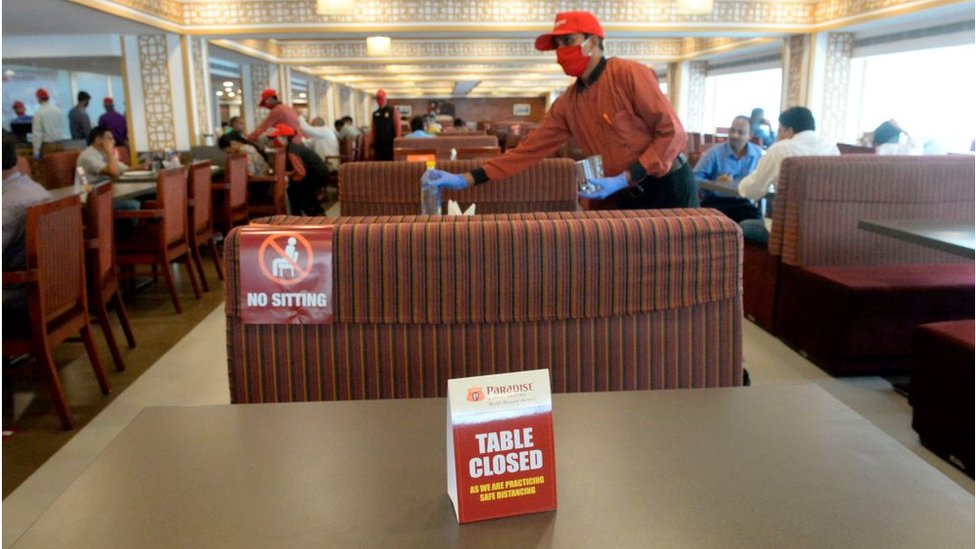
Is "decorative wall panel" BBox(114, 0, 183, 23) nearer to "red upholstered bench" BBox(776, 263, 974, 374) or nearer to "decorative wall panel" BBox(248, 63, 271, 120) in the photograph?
"decorative wall panel" BBox(248, 63, 271, 120)

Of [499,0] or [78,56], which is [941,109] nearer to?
[499,0]

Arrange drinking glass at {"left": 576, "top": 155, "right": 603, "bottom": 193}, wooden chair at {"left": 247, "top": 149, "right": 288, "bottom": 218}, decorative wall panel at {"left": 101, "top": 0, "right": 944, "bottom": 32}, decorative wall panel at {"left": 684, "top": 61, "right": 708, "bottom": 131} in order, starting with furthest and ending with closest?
decorative wall panel at {"left": 684, "top": 61, "right": 708, "bottom": 131} → decorative wall panel at {"left": 101, "top": 0, "right": 944, "bottom": 32} → wooden chair at {"left": 247, "top": 149, "right": 288, "bottom": 218} → drinking glass at {"left": 576, "top": 155, "right": 603, "bottom": 193}

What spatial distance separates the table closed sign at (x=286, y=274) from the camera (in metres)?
1.37

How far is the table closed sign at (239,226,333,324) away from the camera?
4.48 feet

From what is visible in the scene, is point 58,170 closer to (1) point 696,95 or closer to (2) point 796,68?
(2) point 796,68

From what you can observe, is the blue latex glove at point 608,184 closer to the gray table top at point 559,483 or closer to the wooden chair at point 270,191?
the gray table top at point 559,483

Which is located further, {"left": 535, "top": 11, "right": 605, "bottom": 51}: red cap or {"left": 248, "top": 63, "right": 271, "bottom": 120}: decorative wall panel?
{"left": 248, "top": 63, "right": 271, "bottom": 120}: decorative wall panel

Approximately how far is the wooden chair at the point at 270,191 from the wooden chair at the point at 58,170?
4.39 feet

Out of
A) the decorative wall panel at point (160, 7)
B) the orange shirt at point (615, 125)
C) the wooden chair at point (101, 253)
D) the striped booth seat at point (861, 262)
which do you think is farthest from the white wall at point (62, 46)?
the striped booth seat at point (861, 262)

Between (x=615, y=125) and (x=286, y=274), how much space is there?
171cm

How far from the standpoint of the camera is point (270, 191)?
6.79m

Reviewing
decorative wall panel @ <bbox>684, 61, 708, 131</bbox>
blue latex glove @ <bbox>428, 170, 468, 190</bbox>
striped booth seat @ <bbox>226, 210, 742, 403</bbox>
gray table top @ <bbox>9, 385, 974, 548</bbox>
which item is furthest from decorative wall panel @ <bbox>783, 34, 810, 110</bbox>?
gray table top @ <bbox>9, 385, 974, 548</bbox>

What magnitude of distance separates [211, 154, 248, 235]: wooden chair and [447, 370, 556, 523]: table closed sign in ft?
16.5

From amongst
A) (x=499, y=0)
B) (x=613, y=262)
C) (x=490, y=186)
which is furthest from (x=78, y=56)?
(x=613, y=262)
